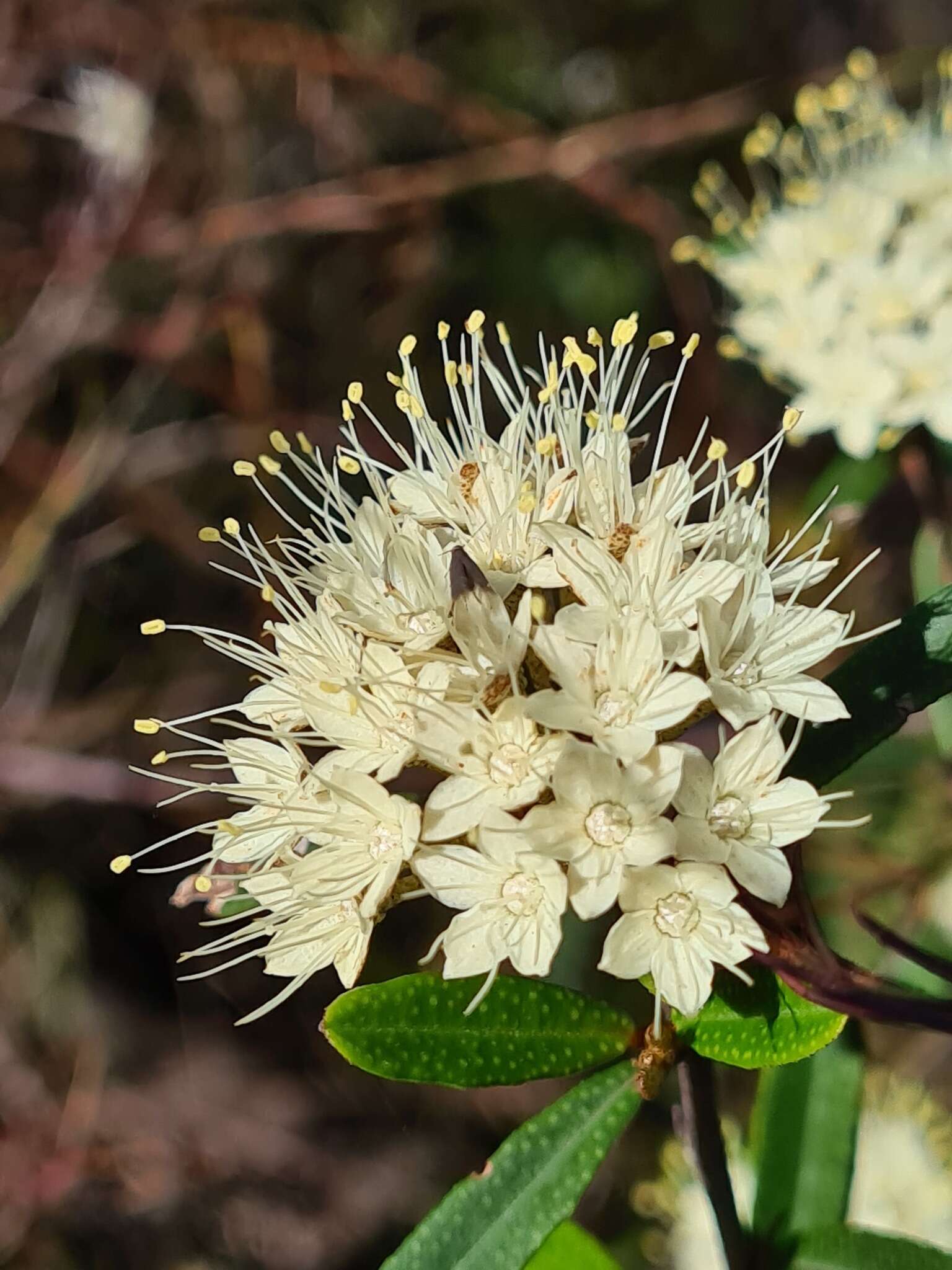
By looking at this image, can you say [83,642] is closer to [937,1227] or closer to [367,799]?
[367,799]

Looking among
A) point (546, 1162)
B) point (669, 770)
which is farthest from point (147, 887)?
point (669, 770)

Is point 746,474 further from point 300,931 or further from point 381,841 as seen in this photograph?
point 300,931

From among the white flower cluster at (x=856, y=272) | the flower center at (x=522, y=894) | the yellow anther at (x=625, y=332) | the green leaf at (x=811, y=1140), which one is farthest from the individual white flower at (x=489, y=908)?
the white flower cluster at (x=856, y=272)

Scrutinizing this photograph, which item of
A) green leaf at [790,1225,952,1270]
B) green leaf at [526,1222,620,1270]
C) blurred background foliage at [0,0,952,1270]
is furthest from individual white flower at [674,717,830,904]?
blurred background foliage at [0,0,952,1270]

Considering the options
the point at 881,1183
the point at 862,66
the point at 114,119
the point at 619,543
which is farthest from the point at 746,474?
the point at 114,119

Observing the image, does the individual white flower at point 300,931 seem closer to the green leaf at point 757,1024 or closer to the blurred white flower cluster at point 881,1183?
the green leaf at point 757,1024

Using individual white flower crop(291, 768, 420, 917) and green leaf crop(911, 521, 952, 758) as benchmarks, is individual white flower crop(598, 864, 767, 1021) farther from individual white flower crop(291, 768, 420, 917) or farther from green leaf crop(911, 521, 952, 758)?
green leaf crop(911, 521, 952, 758)
